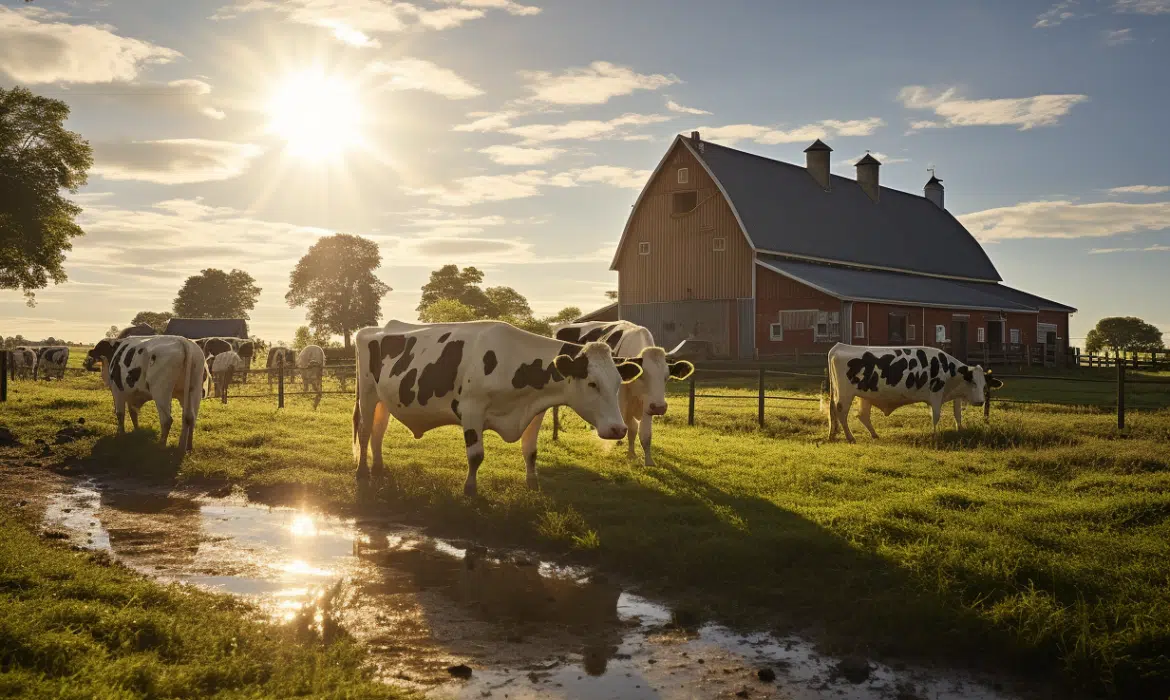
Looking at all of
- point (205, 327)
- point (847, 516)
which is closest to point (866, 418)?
Answer: point (847, 516)

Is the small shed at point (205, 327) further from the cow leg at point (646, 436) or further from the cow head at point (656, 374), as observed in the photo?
the cow head at point (656, 374)

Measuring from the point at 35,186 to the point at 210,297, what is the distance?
203ft

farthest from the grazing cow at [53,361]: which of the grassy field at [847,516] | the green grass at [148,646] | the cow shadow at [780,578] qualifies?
the green grass at [148,646]

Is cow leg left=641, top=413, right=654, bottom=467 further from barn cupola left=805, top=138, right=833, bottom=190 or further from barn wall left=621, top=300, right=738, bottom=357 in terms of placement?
barn cupola left=805, top=138, right=833, bottom=190

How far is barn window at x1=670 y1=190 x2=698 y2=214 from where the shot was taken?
1489 inches

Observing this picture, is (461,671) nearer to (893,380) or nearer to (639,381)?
(639,381)

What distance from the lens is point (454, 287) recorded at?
269ft

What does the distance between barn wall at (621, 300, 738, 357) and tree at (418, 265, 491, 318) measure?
4326cm

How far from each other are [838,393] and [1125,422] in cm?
502

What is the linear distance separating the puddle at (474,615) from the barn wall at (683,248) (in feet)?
95.5

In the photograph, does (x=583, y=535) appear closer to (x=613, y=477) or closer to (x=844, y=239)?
(x=613, y=477)

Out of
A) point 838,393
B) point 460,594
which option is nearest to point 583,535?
point 460,594

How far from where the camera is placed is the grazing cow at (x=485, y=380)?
30.8 feet

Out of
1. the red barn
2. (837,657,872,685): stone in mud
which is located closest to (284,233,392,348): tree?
the red barn
